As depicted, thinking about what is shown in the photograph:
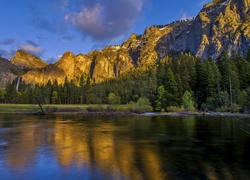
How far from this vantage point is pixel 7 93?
156 m

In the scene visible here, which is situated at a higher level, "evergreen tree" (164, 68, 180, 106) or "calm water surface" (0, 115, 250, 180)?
"evergreen tree" (164, 68, 180, 106)

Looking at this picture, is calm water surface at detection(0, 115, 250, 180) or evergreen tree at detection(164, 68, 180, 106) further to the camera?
evergreen tree at detection(164, 68, 180, 106)

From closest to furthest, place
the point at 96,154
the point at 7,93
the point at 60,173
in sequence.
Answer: the point at 60,173 → the point at 96,154 → the point at 7,93

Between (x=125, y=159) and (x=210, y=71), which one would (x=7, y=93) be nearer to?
(x=210, y=71)

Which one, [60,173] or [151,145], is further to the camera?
[151,145]

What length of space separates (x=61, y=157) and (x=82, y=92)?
5635 inches

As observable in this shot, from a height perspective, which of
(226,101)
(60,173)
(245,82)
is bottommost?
(60,173)

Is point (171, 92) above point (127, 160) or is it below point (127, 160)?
above

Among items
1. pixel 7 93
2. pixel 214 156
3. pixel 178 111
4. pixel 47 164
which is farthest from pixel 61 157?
pixel 7 93

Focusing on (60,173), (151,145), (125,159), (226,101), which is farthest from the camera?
(226,101)

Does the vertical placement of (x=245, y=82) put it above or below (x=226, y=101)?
above

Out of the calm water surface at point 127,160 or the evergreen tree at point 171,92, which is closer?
the calm water surface at point 127,160

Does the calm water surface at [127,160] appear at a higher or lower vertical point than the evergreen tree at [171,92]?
lower

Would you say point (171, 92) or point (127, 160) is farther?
point (171, 92)
